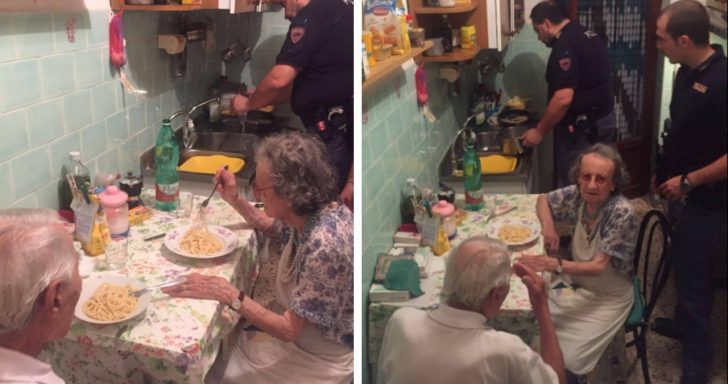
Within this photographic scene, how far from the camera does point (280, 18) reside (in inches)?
39.4

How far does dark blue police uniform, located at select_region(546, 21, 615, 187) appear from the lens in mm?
625

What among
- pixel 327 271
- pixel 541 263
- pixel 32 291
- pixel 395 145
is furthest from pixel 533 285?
pixel 32 291

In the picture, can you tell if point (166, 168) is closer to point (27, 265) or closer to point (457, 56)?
point (27, 265)

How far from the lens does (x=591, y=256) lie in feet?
2.17

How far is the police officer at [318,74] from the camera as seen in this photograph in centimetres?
98

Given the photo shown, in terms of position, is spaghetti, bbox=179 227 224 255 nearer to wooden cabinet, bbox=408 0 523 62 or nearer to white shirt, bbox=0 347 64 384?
white shirt, bbox=0 347 64 384

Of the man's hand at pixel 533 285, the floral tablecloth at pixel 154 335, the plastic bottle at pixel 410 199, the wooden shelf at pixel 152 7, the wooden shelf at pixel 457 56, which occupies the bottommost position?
the floral tablecloth at pixel 154 335

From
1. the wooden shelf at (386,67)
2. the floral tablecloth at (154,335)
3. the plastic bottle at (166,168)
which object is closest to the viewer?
the wooden shelf at (386,67)

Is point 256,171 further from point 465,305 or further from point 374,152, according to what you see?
point 465,305

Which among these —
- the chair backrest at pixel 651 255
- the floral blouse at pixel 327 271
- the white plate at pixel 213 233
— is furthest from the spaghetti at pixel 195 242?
the chair backrest at pixel 651 255

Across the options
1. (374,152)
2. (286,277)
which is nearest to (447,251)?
(374,152)

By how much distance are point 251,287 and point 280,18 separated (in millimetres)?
442

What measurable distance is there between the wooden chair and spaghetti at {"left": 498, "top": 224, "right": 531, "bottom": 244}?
11 cm

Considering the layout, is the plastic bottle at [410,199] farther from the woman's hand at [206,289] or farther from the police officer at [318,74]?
the woman's hand at [206,289]
